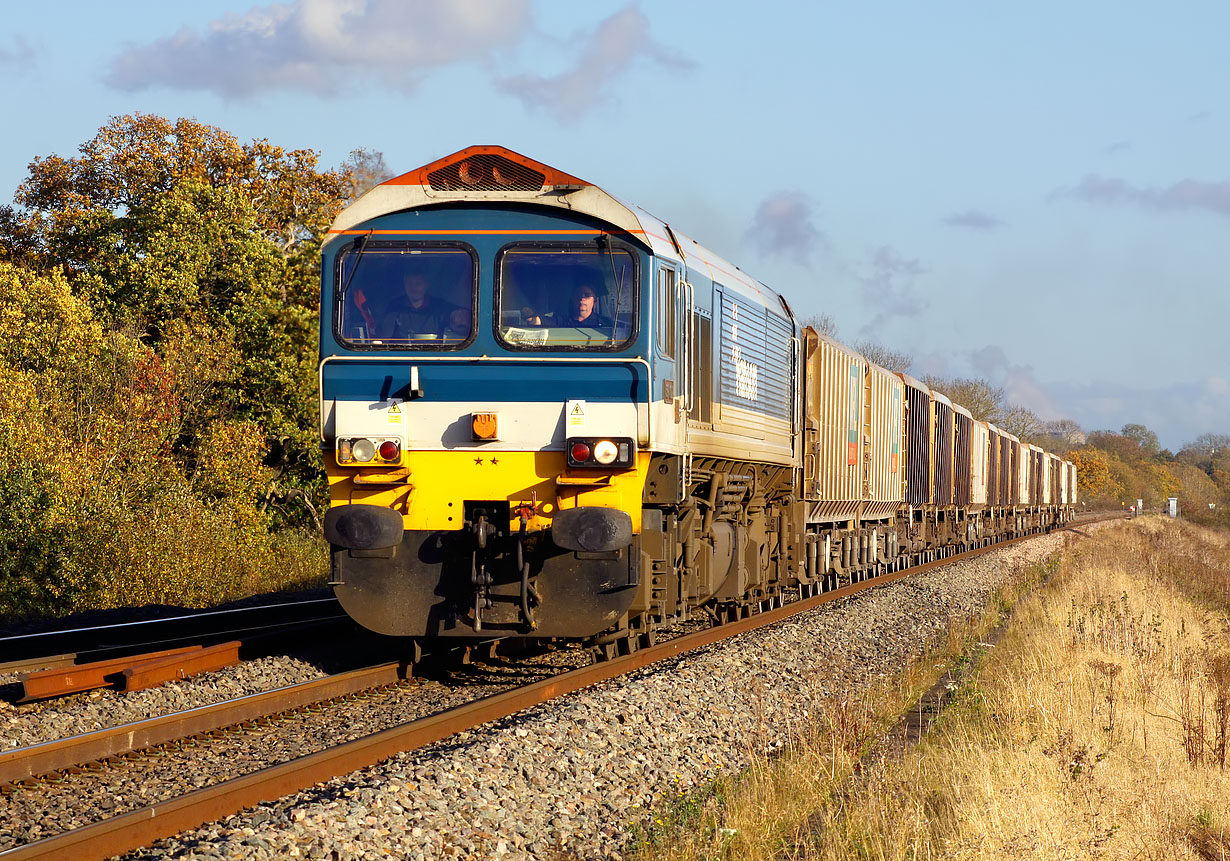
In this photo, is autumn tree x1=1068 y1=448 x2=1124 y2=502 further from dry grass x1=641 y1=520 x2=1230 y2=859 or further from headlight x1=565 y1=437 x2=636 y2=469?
headlight x1=565 y1=437 x2=636 y2=469

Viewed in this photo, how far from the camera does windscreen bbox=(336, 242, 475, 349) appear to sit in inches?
368

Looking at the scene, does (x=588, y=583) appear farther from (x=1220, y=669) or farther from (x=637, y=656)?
(x=1220, y=669)

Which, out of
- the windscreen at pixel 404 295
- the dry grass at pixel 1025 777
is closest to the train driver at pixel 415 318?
the windscreen at pixel 404 295

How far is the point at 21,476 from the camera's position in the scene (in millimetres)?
19297

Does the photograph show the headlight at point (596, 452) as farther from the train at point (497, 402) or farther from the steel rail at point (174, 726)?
the steel rail at point (174, 726)

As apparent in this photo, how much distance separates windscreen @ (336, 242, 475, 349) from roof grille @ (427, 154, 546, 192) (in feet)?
1.63

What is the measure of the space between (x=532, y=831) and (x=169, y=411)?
66.9 feet

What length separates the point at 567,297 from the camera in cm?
935

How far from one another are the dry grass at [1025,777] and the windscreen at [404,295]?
3.96m

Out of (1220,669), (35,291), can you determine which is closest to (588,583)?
(1220,669)

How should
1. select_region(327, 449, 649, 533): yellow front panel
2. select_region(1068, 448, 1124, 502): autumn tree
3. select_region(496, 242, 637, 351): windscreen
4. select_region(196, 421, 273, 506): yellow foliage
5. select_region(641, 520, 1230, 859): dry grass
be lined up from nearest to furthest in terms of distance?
select_region(641, 520, 1230, 859): dry grass → select_region(327, 449, 649, 533): yellow front panel → select_region(496, 242, 637, 351): windscreen → select_region(196, 421, 273, 506): yellow foliage → select_region(1068, 448, 1124, 502): autumn tree

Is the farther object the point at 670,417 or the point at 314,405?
the point at 314,405

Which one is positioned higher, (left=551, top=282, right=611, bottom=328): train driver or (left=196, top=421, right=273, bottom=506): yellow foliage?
(left=551, top=282, right=611, bottom=328): train driver

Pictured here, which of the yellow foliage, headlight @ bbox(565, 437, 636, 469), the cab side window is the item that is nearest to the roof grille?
the cab side window
